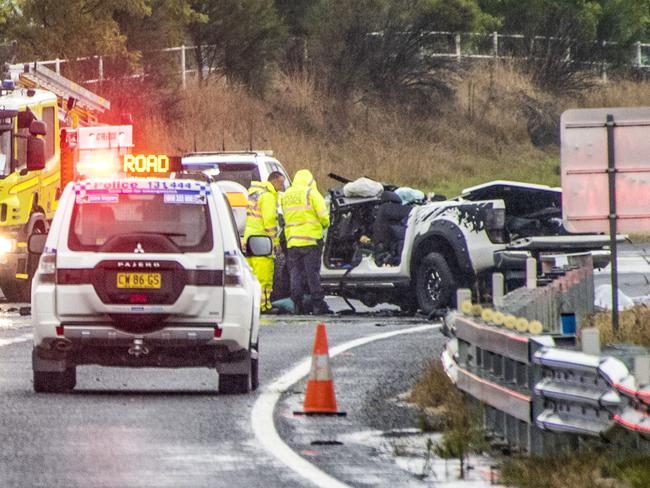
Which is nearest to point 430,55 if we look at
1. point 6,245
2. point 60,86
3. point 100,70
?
point 100,70

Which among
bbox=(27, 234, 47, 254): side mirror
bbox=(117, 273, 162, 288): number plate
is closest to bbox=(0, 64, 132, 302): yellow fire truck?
bbox=(27, 234, 47, 254): side mirror

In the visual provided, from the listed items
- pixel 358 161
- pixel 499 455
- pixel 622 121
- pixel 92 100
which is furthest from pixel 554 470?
pixel 358 161

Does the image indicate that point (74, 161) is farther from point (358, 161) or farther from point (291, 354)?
point (358, 161)

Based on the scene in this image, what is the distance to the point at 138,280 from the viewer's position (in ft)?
48.5

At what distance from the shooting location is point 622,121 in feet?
48.0

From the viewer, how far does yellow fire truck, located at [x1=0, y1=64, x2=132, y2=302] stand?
85.9 ft

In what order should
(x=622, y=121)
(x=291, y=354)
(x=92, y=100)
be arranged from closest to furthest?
1. (x=622, y=121)
2. (x=291, y=354)
3. (x=92, y=100)

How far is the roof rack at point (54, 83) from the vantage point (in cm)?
2891

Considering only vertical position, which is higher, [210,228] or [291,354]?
[210,228]

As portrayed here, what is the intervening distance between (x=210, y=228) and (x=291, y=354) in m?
3.57

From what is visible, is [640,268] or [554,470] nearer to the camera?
[554,470]

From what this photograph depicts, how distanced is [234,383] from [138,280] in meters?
1.02

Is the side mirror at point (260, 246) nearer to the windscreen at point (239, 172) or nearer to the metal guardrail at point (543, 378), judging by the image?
the metal guardrail at point (543, 378)

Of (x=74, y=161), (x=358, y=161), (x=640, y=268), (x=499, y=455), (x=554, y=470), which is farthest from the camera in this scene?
(x=358, y=161)
